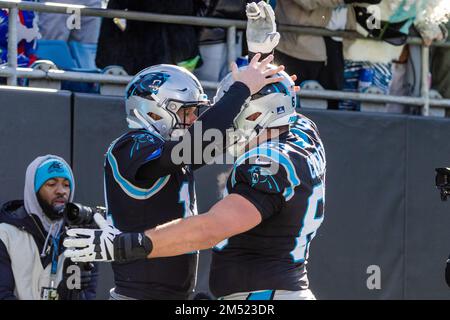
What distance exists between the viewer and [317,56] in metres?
8.25

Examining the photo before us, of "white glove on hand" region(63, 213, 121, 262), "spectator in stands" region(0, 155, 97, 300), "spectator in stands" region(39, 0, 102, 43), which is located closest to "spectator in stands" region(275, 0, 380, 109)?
"spectator in stands" region(39, 0, 102, 43)

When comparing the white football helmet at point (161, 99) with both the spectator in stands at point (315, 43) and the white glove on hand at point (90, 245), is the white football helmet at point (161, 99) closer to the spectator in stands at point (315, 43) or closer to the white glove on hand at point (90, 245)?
the white glove on hand at point (90, 245)

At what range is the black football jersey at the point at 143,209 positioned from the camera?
17.9 feet

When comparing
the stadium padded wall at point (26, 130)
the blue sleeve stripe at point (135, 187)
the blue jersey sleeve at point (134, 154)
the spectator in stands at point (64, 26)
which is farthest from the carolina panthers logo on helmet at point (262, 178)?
the spectator in stands at point (64, 26)

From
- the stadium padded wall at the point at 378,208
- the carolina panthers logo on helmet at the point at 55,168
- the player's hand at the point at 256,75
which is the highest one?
the player's hand at the point at 256,75

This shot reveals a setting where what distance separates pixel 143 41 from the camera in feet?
25.9

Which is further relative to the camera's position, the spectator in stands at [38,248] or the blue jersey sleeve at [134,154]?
the spectator in stands at [38,248]

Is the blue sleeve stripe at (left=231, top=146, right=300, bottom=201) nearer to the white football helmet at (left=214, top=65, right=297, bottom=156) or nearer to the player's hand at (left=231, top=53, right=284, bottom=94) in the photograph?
the white football helmet at (left=214, top=65, right=297, bottom=156)

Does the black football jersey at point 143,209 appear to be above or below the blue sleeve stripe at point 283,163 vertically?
below

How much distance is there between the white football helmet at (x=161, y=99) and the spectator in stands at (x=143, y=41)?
2066 mm

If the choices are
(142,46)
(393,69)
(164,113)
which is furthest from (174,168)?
(393,69)

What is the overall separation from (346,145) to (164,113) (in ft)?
9.73

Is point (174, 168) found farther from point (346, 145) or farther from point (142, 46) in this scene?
point (346, 145)
